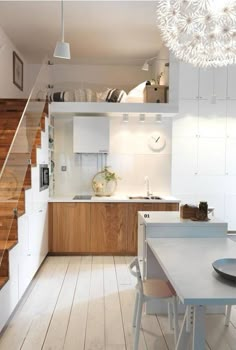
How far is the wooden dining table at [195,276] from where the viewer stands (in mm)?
1711

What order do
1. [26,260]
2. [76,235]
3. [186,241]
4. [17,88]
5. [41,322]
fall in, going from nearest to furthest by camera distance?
[186,241] < [41,322] < [26,260] < [76,235] < [17,88]

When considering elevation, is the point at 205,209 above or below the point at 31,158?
below

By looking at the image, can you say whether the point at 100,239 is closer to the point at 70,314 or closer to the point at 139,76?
the point at 70,314

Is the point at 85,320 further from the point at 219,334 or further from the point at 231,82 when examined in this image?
the point at 231,82

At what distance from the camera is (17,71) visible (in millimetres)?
Result: 6402

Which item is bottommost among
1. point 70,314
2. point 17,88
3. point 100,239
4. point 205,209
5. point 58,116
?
point 70,314

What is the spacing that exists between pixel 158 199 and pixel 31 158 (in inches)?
86.4

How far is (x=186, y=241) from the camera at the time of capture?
289 centimetres

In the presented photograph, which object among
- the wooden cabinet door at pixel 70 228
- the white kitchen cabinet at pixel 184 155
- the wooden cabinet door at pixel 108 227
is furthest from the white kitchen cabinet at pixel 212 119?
the wooden cabinet door at pixel 70 228

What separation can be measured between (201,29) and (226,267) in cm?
169

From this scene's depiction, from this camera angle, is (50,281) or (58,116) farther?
(58,116)

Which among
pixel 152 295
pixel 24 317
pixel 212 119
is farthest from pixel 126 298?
pixel 212 119

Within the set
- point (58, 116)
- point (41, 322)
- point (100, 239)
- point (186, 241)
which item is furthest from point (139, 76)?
point (41, 322)

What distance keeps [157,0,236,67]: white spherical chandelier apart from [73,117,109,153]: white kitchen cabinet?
2901 millimetres
